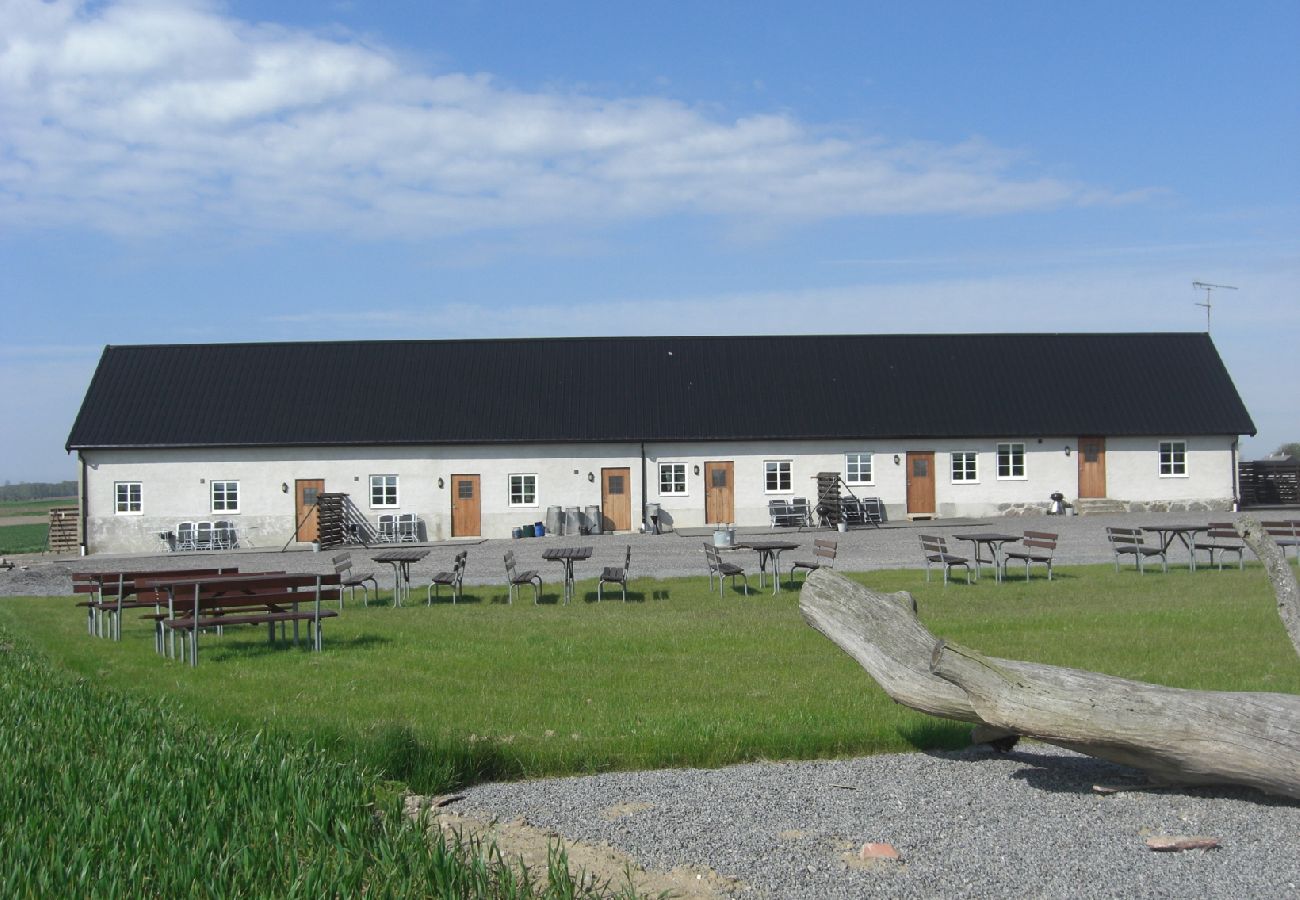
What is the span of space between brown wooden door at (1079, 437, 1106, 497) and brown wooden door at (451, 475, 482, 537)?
1836 cm

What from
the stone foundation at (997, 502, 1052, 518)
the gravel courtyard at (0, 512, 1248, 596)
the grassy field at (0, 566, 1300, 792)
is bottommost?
the gravel courtyard at (0, 512, 1248, 596)

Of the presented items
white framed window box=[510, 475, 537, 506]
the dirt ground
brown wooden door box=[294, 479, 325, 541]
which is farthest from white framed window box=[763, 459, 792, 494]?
the dirt ground

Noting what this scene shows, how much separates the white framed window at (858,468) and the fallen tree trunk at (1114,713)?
29591mm

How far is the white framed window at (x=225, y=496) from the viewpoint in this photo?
35.4 m

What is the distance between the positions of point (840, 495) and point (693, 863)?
30.7 meters

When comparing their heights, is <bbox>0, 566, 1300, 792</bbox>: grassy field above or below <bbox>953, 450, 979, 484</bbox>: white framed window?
below

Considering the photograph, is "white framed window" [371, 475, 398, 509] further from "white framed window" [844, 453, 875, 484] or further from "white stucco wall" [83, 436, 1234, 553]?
"white framed window" [844, 453, 875, 484]

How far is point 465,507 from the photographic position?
117ft

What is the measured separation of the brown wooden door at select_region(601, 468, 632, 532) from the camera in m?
35.8

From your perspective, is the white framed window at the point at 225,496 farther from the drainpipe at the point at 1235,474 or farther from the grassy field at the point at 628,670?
the drainpipe at the point at 1235,474

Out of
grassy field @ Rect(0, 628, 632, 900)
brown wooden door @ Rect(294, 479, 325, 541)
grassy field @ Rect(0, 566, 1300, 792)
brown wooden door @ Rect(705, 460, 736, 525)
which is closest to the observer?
grassy field @ Rect(0, 628, 632, 900)

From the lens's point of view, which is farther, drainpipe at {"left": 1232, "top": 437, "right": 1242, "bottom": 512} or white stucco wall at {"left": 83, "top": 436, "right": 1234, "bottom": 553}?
drainpipe at {"left": 1232, "top": 437, "right": 1242, "bottom": 512}

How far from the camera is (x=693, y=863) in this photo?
A: 5.82 metres

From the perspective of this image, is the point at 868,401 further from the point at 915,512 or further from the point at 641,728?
the point at 641,728
